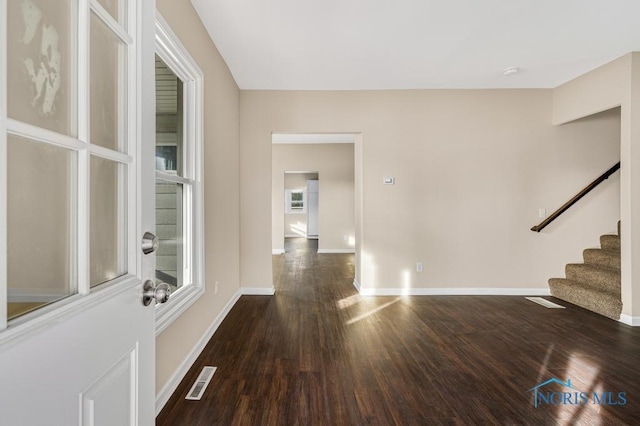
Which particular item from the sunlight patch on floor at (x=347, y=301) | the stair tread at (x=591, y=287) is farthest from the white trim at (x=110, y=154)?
the stair tread at (x=591, y=287)

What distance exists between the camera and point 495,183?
3.90m

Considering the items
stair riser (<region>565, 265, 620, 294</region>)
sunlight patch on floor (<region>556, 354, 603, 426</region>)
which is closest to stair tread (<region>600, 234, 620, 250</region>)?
stair riser (<region>565, 265, 620, 294</region>)

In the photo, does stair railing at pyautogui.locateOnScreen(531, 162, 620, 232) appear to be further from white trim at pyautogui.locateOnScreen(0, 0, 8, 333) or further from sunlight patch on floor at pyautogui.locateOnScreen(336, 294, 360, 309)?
white trim at pyautogui.locateOnScreen(0, 0, 8, 333)

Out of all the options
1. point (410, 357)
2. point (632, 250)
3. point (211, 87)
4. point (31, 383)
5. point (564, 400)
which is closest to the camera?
point (31, 383)

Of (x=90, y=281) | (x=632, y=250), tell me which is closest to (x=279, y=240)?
(x=632, y=250)

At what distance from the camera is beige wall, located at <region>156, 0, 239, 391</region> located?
1.94m

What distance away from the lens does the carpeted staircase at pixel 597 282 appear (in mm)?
3178

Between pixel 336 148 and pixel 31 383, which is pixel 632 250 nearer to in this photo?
pixel 31 383

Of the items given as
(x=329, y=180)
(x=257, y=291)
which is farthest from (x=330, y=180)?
(x=257, y=291)

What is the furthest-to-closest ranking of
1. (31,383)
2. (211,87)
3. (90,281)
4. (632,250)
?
(632,250) < (211,87) < (90,281) < (31,383)

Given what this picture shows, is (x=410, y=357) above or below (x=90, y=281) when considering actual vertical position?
below

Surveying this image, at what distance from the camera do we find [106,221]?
0.79 m

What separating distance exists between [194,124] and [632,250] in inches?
170

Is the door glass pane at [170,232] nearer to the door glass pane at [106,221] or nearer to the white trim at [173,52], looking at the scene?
the white trim at [173,52]
